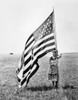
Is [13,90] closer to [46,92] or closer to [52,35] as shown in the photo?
[46,92]

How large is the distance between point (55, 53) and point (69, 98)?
8.45 ft

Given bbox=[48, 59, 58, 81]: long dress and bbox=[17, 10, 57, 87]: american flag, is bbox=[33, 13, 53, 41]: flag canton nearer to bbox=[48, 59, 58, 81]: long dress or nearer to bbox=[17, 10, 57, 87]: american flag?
bbox=[17, 10, 57, 87]: american flag

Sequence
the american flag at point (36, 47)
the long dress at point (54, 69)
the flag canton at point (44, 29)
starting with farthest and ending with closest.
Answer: the long dress at point (54, 69), the flag canton at point (44, 29), the american flag at point (36, 47)

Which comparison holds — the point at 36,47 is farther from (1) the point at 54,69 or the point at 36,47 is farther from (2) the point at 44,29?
(1) the point at 54,69

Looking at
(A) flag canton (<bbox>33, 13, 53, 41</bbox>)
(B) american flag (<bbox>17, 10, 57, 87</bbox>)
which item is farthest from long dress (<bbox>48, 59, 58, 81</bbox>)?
(A) flag canton (<bbox>33, 13, 53, 41</bbox>)

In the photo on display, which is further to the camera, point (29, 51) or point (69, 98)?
point (29, 51)

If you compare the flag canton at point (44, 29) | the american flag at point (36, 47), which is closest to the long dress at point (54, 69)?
the american flag at point (36, 47)

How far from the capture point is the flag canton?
29.9ft

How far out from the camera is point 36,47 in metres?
9.02

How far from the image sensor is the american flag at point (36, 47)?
902cm

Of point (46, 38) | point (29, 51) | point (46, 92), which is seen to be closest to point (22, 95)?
point (46, 92)

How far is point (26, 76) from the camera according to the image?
9.14 m

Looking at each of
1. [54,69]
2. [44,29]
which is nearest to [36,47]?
[44,29]

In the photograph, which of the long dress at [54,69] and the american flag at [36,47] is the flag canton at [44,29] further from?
the long dress at [54,69]
